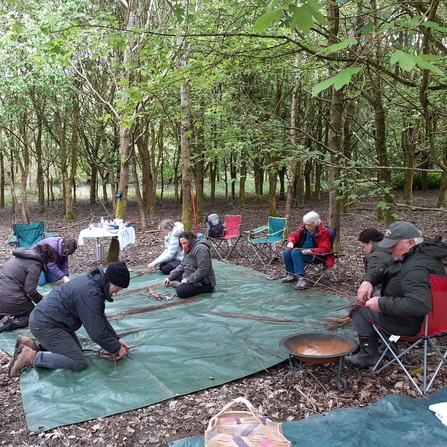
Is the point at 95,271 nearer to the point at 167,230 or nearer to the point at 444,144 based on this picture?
the point at 167,230

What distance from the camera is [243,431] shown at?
222cm

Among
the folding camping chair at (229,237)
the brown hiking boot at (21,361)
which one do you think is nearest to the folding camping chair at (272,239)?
the folding camping chair at (229,237)

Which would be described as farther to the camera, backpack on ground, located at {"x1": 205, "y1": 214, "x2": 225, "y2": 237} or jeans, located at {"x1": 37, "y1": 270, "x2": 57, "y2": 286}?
backpack on ground, located at {"x1": 205, "y1": 214, "x2": 225, "y2": 237}

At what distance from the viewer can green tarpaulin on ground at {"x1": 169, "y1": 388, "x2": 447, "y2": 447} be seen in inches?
92.2

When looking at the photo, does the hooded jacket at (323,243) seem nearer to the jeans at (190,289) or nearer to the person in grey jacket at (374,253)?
the person in grey jacket at (374,253)

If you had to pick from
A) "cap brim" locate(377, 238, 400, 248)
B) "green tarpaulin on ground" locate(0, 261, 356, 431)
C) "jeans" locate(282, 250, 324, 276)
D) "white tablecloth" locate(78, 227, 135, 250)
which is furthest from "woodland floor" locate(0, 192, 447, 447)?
"white tablecloth" locate(78, 227, 135, 250)

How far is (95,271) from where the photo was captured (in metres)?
3.39

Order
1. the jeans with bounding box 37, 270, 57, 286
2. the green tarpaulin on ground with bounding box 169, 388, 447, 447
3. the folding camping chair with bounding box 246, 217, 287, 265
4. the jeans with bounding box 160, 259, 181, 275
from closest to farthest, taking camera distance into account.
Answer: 1. the green tarpaulin on ground with bounding box 169, 388, 447, 447
2. the jeans with bounding box 37, 270, 57, 286
3. the jeans with bounding box 160, 259, 181, 275
4. the folding camping chair with bounding box 246, 217, 287, 265

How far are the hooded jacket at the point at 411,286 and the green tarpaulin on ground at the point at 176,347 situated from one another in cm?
105

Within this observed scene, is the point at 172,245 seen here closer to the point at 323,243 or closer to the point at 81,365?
the point at 323,243

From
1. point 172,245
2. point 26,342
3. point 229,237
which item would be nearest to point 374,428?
point 26,342

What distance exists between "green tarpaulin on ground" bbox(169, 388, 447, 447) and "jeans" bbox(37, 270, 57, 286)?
13.8 ft

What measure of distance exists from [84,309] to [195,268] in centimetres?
221

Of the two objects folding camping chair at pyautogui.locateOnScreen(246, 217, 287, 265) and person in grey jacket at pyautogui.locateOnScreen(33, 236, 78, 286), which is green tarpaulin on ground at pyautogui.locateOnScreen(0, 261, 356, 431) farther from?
folding camping chair at pyautogui.locateOnScreen(246, 217, 287, 265)
